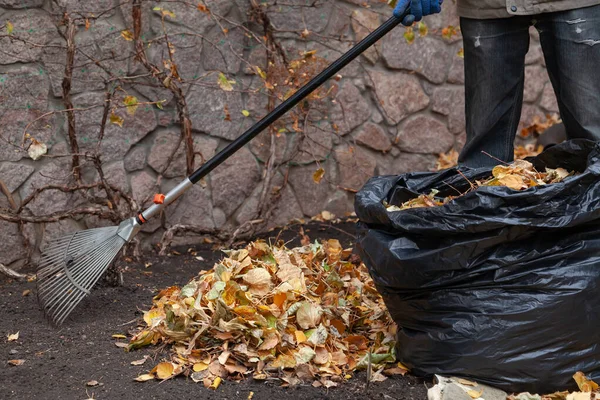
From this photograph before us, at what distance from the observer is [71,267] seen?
8.91ft

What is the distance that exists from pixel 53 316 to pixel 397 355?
1163 millimetres

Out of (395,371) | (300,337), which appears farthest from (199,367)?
(395,371)

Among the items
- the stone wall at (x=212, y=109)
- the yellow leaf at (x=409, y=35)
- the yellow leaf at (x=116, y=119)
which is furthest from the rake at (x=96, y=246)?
the yellow leaf at (x=409, y=35)

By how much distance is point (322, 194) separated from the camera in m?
3.96

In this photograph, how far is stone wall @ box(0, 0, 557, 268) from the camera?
10.2 ft

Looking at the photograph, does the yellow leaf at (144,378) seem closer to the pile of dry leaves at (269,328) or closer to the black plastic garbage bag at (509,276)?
the pile of dry leaves at (269,328)

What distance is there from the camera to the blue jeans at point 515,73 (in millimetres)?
2562

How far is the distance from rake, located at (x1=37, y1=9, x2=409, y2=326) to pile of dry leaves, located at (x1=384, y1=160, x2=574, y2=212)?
0.52m

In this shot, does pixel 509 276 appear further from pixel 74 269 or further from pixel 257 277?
pixel 74 269

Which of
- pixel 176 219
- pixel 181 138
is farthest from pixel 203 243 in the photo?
pixel 181 138

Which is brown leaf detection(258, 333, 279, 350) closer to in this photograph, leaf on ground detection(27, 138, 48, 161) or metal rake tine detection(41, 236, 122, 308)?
metal rake tine detection(41, 236, 122, 308)

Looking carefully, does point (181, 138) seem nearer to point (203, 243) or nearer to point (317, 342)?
point (203, 243)

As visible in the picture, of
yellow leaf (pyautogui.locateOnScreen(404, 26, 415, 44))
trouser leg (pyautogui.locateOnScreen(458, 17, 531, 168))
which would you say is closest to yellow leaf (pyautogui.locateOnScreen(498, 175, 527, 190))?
trouser leg (pyautogui.locateOnScreen(458, 17, 531, 168))

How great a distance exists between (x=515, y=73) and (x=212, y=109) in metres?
1.41
